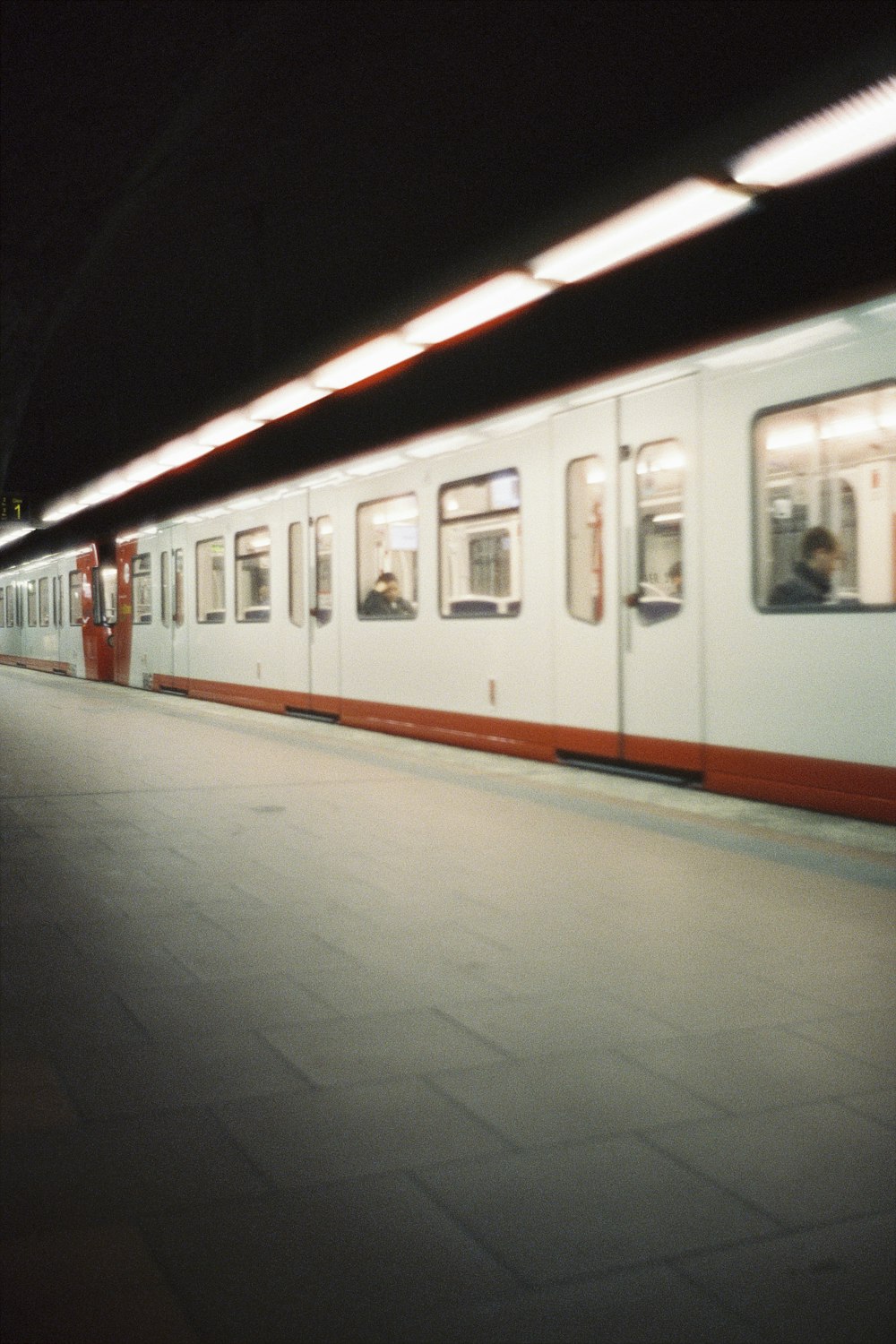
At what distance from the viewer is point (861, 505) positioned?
6.55m

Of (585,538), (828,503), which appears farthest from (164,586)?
(828,503)

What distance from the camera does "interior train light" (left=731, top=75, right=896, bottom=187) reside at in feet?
16.6

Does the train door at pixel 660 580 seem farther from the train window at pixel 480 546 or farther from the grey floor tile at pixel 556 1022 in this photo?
the grey floor tile at pixel 556 1022

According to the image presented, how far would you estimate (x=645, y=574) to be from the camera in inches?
325

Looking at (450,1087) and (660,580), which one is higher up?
(660,580)

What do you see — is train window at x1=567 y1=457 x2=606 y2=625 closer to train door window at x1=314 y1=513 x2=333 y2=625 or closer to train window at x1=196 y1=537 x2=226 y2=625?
train door window at x1=314 y1=513 x2=333 y2=625

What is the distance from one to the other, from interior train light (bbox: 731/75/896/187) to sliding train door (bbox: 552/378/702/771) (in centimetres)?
197

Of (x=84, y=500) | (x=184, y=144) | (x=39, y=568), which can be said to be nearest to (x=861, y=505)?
(x=184, y=144)

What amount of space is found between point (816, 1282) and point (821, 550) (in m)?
5.10

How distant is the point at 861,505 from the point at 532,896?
114 inches

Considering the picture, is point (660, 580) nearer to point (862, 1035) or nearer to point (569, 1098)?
point (862, 1035)

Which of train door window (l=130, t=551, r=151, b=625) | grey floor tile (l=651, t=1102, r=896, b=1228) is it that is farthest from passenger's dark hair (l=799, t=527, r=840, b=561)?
train door window (l=130, t=551, r=151, b=625)

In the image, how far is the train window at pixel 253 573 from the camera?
1452cm

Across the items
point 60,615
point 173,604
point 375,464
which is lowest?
point 60,615
